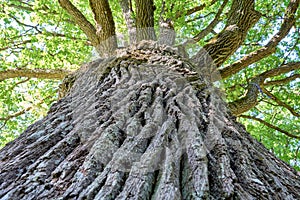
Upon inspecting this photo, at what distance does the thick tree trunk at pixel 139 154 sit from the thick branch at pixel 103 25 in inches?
90.8

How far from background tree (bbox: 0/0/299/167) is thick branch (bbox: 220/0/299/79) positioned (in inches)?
0.6

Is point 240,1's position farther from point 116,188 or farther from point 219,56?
point 116,188

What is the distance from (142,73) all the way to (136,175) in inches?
57.0

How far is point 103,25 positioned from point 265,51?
267 cm

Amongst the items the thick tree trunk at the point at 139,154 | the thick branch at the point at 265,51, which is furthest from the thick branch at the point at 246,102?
the thick tree trunk at the point at 139,154

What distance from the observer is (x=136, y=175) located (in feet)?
3.71

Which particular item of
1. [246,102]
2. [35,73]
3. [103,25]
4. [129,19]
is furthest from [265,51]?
[35,73]

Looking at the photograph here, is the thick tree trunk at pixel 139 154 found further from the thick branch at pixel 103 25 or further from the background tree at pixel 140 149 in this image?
the thick branch at pixel 103 25

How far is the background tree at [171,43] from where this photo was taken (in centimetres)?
436

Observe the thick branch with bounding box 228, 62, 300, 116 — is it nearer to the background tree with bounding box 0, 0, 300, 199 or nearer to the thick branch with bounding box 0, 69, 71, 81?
the background tree with bounding box 0, 0, 300, 199

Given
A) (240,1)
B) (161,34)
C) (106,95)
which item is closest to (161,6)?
(161,34)

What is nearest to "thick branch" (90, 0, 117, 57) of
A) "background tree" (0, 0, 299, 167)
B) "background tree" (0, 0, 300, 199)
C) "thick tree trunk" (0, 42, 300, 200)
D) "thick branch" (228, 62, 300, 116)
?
"background tree" (0, 0, 299, 167)

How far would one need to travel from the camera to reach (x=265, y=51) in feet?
14.7

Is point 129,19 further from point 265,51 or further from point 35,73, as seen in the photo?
point 265,51
